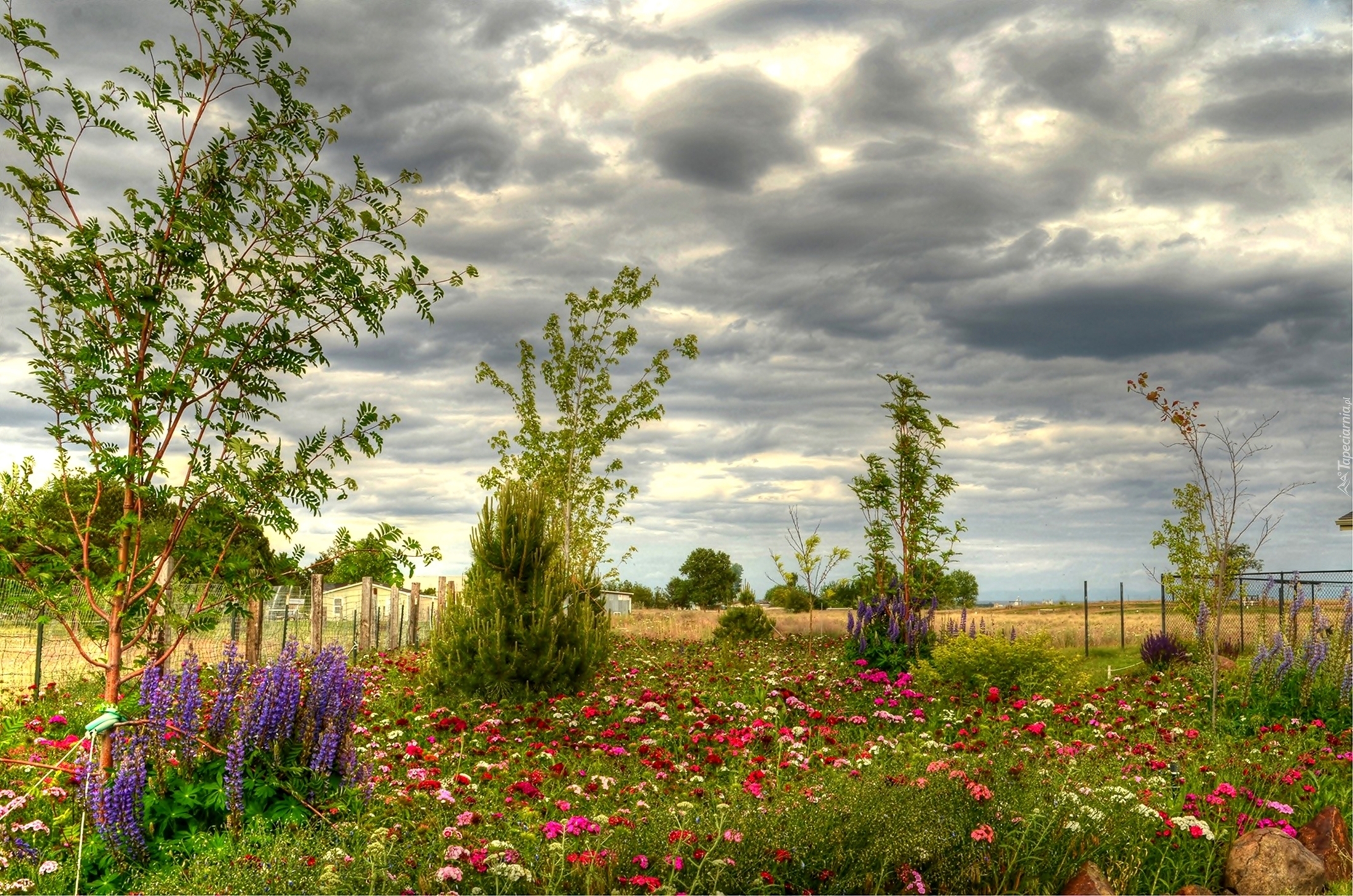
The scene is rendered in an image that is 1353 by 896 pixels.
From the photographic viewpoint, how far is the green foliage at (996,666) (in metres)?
10.6

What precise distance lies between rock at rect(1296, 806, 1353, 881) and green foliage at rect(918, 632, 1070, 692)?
3.83 m

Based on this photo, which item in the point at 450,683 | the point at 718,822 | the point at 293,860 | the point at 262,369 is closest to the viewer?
the point at 293,860

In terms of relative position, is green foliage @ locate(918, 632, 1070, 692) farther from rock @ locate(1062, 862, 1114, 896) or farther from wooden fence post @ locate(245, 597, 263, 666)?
wooden fence post @ locate(245, 597, 263, 666)

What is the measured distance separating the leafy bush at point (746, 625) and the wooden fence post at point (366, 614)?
702cm

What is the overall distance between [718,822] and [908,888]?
1041 millimetres

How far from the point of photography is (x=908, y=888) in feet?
15.3

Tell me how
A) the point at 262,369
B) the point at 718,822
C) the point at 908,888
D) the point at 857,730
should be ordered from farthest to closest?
the point at 857,730 → the point at 262,369 → the point at 718,822 → the point at 908,888

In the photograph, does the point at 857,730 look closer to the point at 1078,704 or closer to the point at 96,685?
the point at 1078,704

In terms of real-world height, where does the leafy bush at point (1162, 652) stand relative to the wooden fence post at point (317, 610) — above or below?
below

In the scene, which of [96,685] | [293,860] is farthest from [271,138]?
[96,685]

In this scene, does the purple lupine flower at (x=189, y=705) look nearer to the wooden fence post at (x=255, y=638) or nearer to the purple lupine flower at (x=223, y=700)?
the purple lupine flower at (x=223, y=700)

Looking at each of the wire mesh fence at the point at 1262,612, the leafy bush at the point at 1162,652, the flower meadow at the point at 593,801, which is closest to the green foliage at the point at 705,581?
the wire mesh fence at the point at 1262,612

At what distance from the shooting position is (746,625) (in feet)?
64.1

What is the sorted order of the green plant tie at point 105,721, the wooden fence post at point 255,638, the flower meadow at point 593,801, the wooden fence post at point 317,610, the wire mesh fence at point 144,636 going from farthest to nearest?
the wooden fence post at point 317,610
the wooden fence post at point 255,638
the wire mesh fence at point 144,636
the flower meadow at point 593,801
the green plant tie at point 105,721
